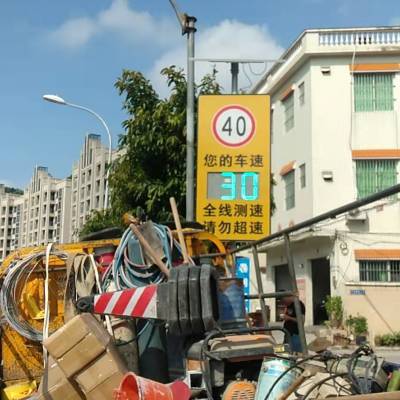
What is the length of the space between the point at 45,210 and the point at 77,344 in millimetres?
107230

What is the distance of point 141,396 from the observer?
381 cm

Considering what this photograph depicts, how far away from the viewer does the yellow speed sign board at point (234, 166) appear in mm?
9633

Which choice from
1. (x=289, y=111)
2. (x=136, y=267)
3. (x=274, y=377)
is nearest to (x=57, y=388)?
(x=136, y=267)

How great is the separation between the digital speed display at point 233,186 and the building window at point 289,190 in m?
14.1

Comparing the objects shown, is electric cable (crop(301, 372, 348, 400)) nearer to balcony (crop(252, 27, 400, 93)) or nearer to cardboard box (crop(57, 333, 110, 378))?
cardboard box (crop(57, 333, 110, 378))

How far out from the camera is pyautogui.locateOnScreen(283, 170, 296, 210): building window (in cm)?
2384

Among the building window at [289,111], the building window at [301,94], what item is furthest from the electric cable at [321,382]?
the building window at [289,111]

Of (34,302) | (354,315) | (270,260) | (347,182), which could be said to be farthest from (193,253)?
(270,260)

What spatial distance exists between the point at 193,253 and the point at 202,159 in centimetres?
393

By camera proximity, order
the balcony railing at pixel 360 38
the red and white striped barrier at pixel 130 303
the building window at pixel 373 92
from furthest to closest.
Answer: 1. the balcony railing at pixel 360 38
2. the building window at pixel 373 92
3. the red and white striped barrier at pixel 130 303

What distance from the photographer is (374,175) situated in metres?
21.4

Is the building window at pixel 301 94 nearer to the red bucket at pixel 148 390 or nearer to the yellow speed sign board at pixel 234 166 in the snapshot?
the yellow speed sign board at pixel 234 166

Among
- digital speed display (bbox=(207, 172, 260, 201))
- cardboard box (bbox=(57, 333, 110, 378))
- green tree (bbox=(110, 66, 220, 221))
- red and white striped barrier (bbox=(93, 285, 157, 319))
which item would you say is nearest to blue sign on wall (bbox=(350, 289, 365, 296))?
green tree (bbox=(110, 66, 220, 221))

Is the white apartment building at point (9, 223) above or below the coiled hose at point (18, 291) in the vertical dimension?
above
